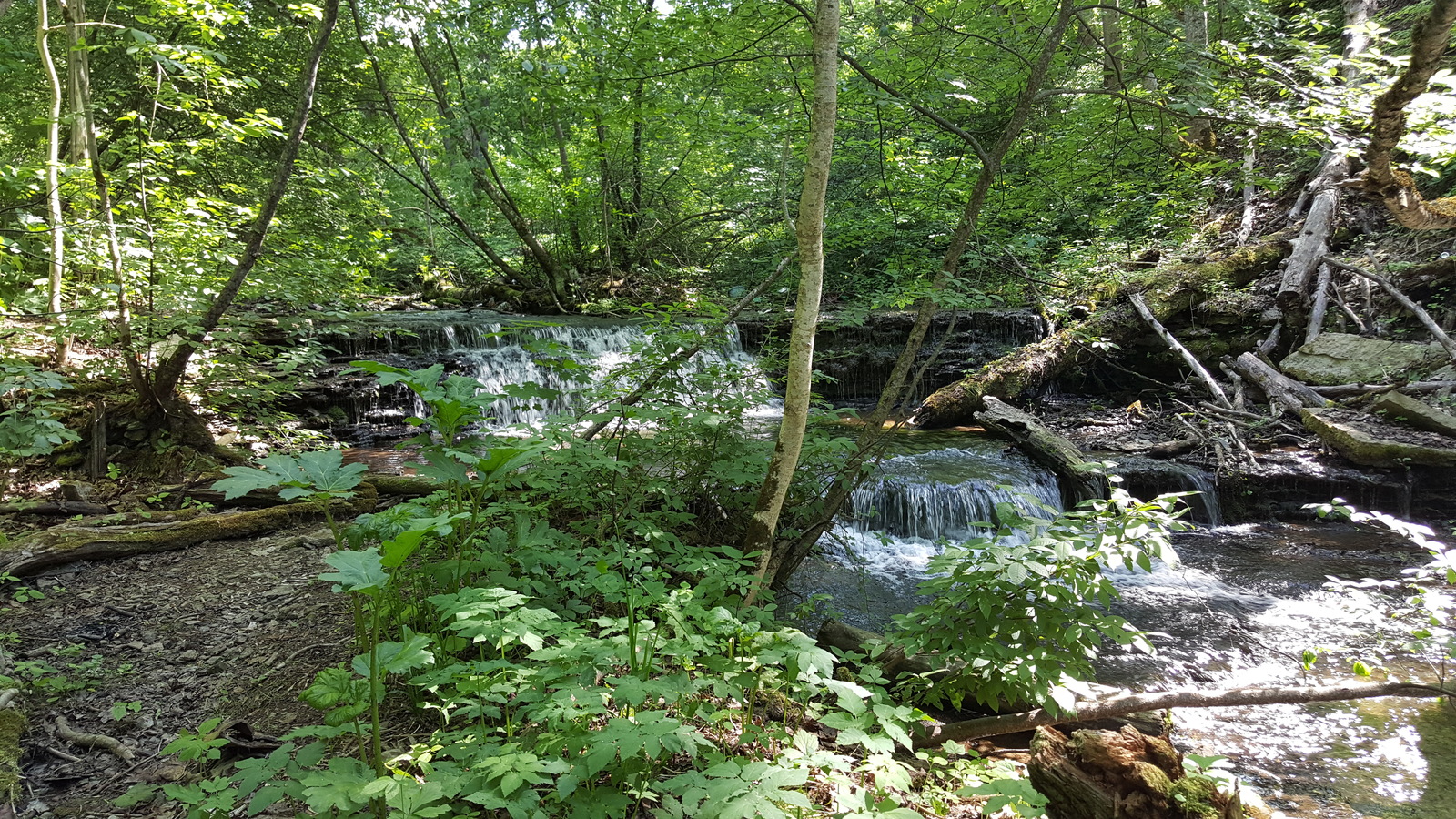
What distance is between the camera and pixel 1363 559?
5793mm

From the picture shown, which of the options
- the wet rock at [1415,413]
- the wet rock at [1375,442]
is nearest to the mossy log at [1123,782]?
the wet rock at [1375,442]

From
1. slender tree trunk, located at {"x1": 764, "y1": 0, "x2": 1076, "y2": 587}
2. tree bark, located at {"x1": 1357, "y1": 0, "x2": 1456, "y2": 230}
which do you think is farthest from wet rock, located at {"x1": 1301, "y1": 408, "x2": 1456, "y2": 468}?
slender tree trunk, located at {"x1": 764, "y1": 0, "x2": 1076, "y2": 587}

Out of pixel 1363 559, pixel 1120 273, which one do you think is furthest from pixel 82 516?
pixel 1120 273

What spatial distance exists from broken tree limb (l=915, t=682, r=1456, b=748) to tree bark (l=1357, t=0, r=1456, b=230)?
135 inches

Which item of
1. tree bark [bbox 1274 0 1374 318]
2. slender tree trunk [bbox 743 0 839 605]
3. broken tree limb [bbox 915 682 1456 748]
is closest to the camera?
broken tree limb [bbox 915 682 1456 748]

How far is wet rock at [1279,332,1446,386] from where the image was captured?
23.4ft

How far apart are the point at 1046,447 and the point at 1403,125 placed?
409 cm

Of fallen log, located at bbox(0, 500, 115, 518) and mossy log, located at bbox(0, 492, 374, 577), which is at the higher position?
fallen log, located at bbox(0, 500, 115, 518)

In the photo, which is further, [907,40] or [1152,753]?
[907,40]

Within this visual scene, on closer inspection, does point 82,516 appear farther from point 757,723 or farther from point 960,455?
point 960,455

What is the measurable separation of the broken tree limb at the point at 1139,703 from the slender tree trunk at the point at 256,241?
18.9 feet

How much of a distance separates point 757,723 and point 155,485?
6.01m

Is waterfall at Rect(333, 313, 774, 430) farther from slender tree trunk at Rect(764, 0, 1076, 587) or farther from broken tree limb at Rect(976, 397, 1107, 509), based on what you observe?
slender tree trunk at Rect(764, 0, 1076, 587)

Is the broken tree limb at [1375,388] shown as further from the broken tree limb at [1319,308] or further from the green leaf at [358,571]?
the green leaf at [358,571]
